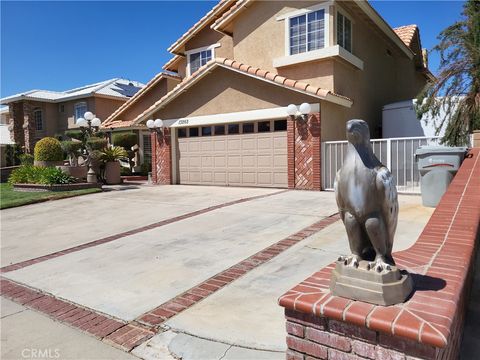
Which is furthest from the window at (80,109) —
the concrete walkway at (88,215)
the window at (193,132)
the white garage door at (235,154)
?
the concrete walkway at (88,215)

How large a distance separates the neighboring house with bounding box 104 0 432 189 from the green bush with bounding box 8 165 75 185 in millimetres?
3709

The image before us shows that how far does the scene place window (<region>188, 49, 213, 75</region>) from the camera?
18344 mm

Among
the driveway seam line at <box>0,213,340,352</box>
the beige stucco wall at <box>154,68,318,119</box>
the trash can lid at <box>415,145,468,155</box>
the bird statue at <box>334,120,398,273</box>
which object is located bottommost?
the driveway seam line at <box>0,213,340,352</box>

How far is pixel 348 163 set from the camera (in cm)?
235

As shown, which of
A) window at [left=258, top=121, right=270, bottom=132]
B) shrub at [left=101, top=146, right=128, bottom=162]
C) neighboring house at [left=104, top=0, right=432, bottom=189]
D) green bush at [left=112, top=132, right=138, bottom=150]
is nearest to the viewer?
neighboring house at [left=104, top=0, right=432, bottom=189]

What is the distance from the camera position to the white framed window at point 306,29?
12812 millimetres

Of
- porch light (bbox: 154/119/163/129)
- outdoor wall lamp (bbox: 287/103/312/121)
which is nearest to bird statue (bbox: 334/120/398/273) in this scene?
outdoor wall lamp (bbox: 287/103/312/121)

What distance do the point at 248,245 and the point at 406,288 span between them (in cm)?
385

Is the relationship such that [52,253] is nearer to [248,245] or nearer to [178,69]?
[248,245]

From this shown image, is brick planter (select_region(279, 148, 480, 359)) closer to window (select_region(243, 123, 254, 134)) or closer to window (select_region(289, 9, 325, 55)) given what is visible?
window (select_region(243, 123, 254, 134))

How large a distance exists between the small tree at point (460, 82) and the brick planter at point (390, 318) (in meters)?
9.17

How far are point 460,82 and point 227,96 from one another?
7545 millimetres

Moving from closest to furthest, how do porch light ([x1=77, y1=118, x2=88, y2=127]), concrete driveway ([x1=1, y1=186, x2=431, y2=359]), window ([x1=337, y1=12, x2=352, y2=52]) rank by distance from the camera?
concrete driveway ([x1=1, y1=186, x2=431, y2=359])
window ([x1=337, y1=12, x2=352, y2=52])
porch light ([x1=77, y1=118, x2=88, y2=127])

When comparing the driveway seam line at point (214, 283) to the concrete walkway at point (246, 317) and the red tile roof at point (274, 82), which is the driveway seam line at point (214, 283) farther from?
the red tile roof at point (274, 82)
